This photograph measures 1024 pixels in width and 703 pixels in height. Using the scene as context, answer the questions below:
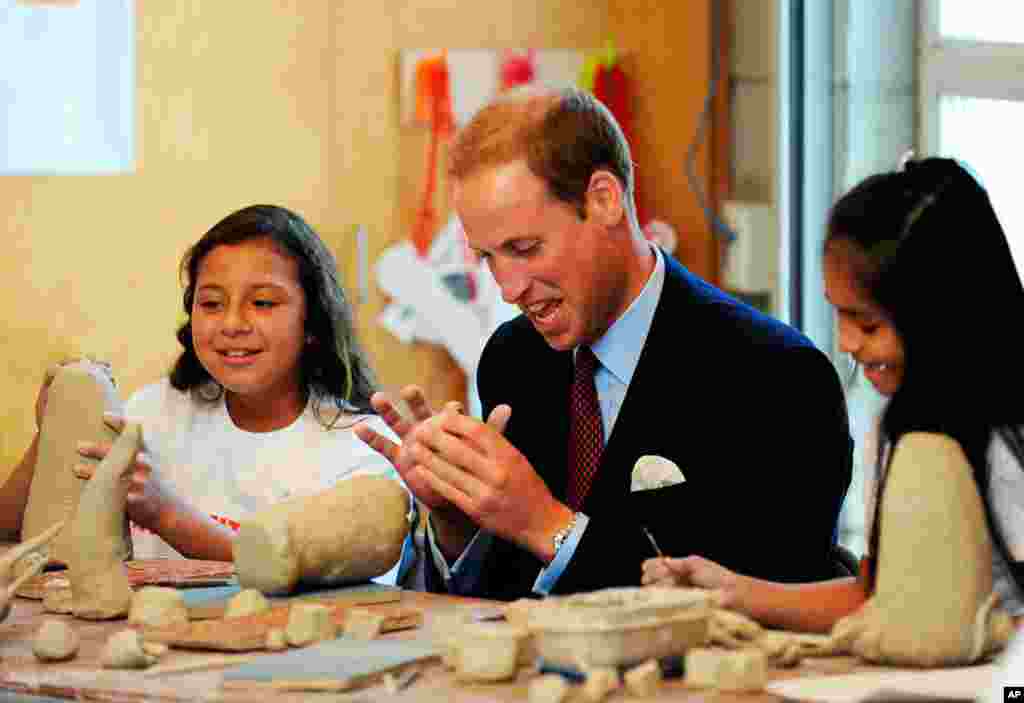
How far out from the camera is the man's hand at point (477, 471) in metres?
2.17

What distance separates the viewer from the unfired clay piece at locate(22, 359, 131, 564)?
2352 millimetres

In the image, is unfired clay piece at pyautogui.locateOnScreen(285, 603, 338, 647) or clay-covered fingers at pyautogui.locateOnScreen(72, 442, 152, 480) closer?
unfired clay piece at pyautogui.locateOnScreen(285, 603, 338, 647)

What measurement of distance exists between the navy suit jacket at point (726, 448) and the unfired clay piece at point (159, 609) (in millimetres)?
514

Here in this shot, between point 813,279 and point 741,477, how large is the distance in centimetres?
171

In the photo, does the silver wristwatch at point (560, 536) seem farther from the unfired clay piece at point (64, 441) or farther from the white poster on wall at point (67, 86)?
the white poster on wall at point (67, 86)

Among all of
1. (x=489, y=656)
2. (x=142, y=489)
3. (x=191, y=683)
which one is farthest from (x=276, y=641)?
(x=142, y=489)

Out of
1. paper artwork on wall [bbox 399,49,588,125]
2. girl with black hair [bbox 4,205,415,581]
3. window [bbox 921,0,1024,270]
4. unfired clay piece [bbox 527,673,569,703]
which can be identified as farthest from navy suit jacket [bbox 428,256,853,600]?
paper artwork on wall [bbox 399,49,588,125]

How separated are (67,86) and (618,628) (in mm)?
2501

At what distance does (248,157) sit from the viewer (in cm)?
407

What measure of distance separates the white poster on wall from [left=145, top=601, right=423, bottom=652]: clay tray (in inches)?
78.3

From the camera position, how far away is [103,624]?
2.00 meters

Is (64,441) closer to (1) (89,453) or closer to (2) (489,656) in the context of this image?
(1) (89,453)

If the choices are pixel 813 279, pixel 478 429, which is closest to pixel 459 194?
pixel 478 429

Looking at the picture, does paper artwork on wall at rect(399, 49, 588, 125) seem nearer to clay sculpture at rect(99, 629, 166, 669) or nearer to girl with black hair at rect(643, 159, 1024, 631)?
girl with black hair at rect(643, 159, 1024, 631)
